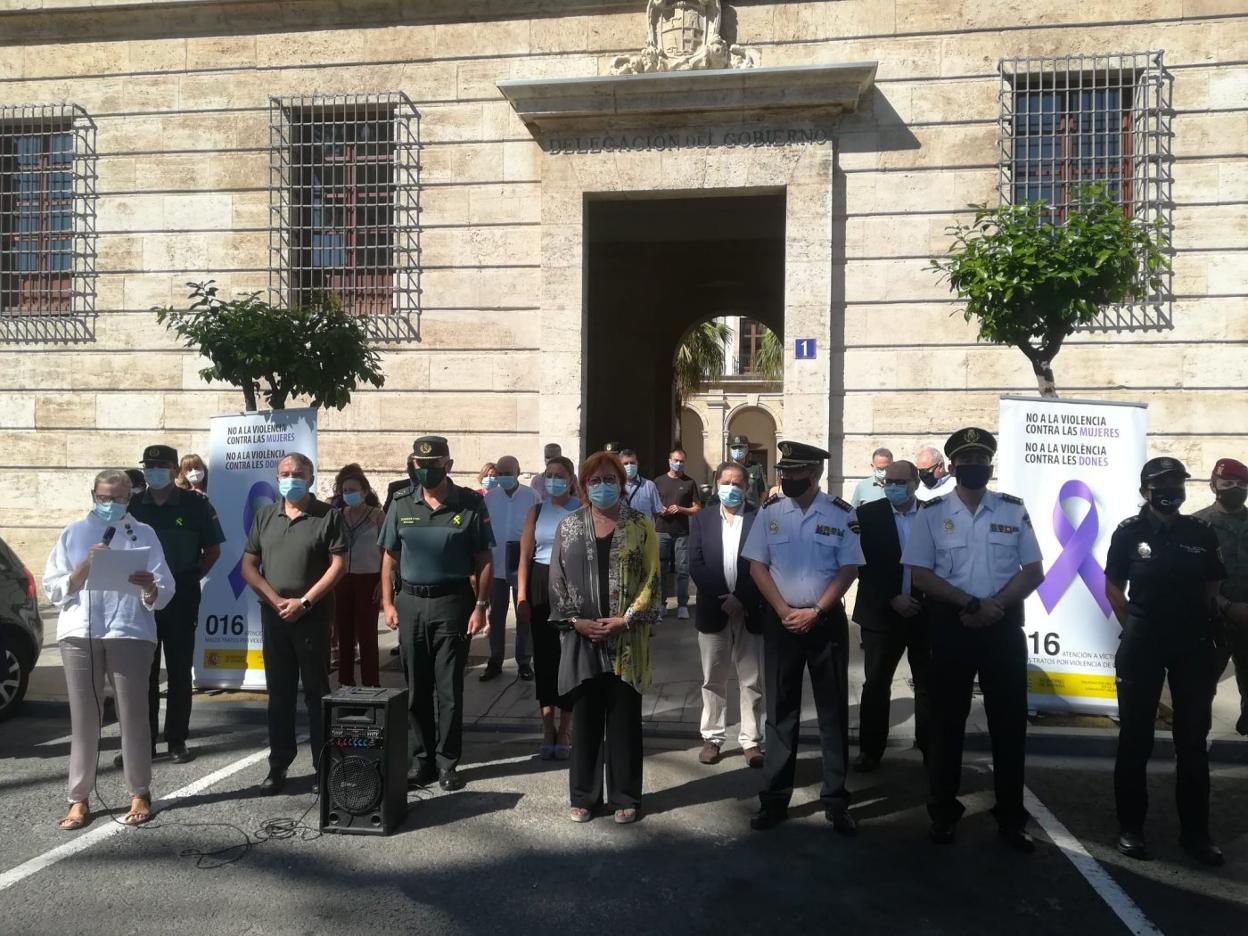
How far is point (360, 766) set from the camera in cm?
520

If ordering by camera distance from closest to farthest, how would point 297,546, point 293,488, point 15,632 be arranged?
point 297,546
point 293,488
point 15,632

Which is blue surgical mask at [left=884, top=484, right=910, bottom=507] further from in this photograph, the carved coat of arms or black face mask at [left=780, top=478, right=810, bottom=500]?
the carved coat of arms

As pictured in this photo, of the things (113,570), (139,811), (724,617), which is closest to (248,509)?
(113,570)

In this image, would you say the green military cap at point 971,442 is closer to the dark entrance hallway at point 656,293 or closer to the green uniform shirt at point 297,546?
the green uniform shirt at point 297,546

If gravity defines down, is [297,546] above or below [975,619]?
above

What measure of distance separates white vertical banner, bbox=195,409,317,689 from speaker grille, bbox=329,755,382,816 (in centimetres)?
309

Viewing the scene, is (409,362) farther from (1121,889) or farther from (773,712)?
(1121,889)

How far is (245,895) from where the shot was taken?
176 inches

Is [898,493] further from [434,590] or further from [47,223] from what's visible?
[47,223]

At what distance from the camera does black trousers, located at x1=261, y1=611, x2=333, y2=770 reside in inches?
240

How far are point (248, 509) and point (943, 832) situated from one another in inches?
229

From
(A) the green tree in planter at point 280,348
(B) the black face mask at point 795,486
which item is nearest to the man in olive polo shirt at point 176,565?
(A) the green tree in planter at point 280,348

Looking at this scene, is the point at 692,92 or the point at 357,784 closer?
the point at 357,784

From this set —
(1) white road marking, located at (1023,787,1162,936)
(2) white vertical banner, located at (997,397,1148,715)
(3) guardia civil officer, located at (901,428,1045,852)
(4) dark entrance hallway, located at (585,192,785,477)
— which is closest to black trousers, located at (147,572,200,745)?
(3) guardia civil officer, located at (901,428,1045,852)
